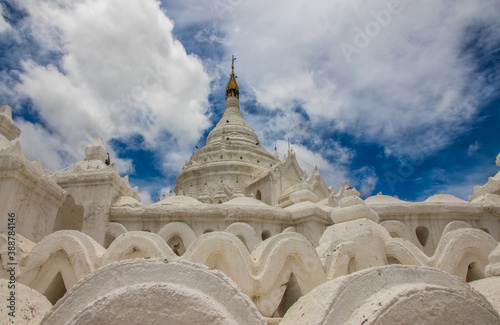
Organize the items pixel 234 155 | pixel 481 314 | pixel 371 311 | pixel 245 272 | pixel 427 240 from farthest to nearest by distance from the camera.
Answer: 1. pixel 234 155
2. pixel 427 240
3. pixel 245 272
4. pixel 481 314
5. pixel 371 311

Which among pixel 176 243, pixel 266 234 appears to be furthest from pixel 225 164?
pixel 176 243

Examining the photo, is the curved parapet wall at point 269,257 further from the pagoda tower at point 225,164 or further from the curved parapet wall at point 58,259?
the pagoda tower at point 225,164

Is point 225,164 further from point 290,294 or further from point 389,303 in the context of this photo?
point 389,303

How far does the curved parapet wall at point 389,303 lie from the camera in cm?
228

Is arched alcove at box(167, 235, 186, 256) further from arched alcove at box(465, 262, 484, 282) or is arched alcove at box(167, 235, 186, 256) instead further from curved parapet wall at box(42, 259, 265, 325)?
curved parapet wall at box(42, 259, 265, 325)

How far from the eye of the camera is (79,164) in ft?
38.3

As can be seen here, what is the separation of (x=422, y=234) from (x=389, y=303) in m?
9.94

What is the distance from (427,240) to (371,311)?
31.7ft

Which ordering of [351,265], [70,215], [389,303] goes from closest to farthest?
[389,303] → [351,265] → [70,215]

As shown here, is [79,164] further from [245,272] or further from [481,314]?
[481,314]

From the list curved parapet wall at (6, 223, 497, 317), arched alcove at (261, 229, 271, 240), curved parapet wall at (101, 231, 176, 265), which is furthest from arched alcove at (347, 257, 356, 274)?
arched alcove at (261, 229, 271, 240)

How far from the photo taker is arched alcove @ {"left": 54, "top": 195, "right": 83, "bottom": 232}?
445 inches

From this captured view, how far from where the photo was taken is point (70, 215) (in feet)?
38.0

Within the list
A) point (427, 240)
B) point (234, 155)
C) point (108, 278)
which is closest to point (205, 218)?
point (427, 240)
